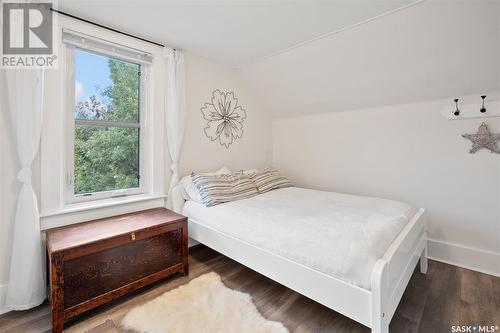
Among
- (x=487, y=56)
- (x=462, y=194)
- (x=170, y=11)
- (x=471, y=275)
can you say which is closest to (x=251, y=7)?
(x=170, y=11)

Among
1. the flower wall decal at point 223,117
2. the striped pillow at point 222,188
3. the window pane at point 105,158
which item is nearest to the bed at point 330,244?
the striped pillow at point 222,188

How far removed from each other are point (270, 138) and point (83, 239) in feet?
9.88

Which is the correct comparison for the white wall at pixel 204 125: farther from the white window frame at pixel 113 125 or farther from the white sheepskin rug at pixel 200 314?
the white sheepskin rug at pixel 200 314

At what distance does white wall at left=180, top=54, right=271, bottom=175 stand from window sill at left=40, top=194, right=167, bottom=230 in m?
0.51

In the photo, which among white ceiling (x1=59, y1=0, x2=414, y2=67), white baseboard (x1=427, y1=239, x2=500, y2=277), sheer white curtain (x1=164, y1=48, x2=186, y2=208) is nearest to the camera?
white ceiling (x1=59, y1=0, x2=414, y2=67)

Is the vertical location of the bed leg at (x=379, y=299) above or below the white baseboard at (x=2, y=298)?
above

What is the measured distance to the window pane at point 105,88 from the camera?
2.13 meters

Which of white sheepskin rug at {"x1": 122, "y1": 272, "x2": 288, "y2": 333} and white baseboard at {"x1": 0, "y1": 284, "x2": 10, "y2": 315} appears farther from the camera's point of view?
white baseboard at {"x1": 0, "y1": 284, "x2": 10, "y2": 315}

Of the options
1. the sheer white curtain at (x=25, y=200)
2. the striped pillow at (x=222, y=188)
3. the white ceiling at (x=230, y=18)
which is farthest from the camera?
the striped pillow at (x=222, y=188)

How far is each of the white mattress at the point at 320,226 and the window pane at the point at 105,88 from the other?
1209mm

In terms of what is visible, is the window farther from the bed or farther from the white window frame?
the bed

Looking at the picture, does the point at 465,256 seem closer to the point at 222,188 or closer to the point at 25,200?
the point at 222,188

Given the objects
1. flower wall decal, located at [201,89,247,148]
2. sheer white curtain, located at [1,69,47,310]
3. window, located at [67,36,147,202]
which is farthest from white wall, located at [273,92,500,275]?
sheer white curtain, located at [1,69,47,310]

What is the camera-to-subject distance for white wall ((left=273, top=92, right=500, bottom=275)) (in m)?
2.31
